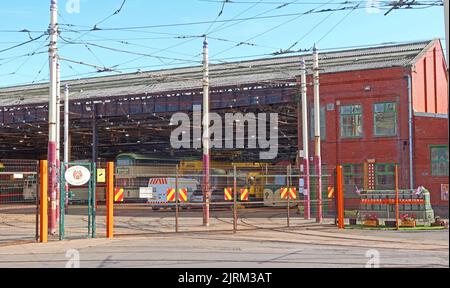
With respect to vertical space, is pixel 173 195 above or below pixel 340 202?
above

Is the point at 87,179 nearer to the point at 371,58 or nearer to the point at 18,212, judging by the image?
the point at 18,212

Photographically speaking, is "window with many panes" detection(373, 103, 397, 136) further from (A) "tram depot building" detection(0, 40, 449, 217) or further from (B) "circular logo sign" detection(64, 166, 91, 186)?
(B) "circular logo sign" detection(64, 166, 91, 186)

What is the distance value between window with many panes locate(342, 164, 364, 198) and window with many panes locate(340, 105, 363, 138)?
6.50 ft

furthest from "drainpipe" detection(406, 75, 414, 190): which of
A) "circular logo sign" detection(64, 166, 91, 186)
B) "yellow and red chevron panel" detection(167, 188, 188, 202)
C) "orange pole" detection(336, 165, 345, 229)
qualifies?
"circular logo sign" detection(64, 166, 91, 186)

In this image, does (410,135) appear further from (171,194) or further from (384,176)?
(171,194)

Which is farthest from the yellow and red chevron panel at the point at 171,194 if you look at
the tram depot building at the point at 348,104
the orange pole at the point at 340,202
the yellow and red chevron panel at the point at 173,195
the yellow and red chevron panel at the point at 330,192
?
the yellow and red chevron panel at the point at 330,192

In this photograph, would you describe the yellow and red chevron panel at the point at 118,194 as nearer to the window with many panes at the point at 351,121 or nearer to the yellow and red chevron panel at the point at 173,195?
the yellow and red chevron panel at the point at 173,195

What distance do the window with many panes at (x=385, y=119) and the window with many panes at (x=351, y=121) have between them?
981 mm

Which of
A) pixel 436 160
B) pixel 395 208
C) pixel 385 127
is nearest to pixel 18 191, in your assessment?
pixel 395 208

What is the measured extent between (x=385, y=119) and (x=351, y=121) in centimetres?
221

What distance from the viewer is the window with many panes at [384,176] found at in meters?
34.6

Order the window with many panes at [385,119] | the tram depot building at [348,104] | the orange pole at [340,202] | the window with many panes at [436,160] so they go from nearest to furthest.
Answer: the orange pole at [340,202] < the window with many panes at [436,160] < the tram depot building at [348,104] < the window with many panes at [385,119]

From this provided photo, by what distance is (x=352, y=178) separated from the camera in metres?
36.4
